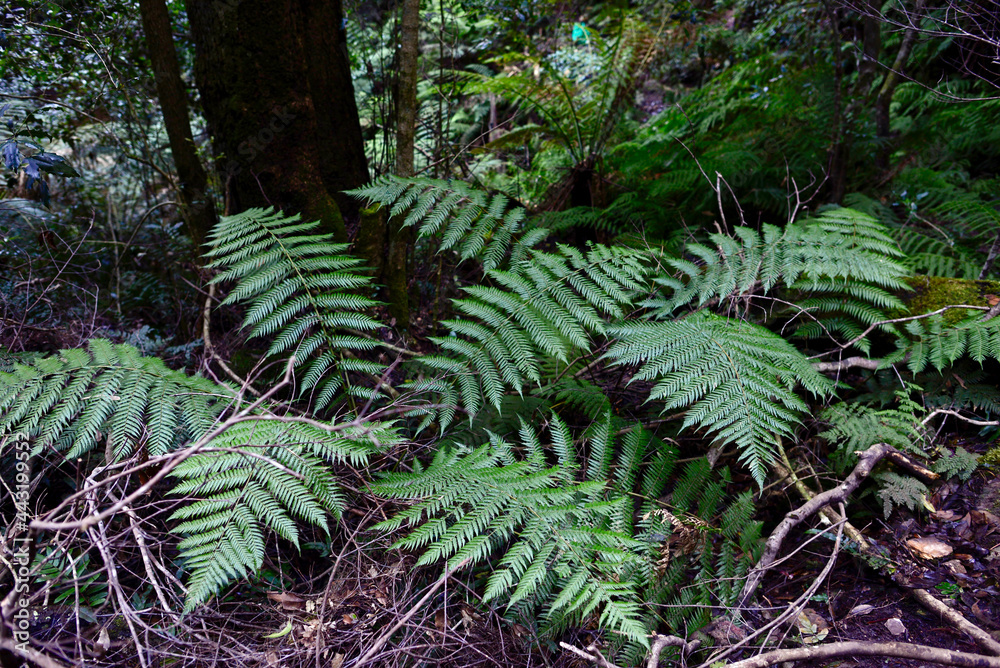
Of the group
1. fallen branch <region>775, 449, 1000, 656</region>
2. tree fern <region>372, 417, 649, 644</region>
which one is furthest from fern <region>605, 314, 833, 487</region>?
tree fern <region>372, 417, 649, 644</region>

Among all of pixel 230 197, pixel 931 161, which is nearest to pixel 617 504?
pixel 230 197

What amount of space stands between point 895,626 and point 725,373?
34.6 inches

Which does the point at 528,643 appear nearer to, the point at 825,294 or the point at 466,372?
the point at 466,372

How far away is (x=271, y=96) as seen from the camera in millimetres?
2342

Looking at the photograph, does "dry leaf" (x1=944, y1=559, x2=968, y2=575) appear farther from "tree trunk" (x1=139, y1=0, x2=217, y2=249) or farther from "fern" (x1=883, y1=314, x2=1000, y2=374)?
"tree trunk" (x1=139, y1=0, x2=217, y2=249)

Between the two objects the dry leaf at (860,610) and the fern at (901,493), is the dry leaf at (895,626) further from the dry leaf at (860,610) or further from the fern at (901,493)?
the fern at (901,493)

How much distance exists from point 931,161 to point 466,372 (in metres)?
4.41

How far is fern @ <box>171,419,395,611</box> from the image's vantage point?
4.64 ft

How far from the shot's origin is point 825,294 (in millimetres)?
2354

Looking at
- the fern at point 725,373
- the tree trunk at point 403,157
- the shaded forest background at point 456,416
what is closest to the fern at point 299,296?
the shaded forest background at point 456,416

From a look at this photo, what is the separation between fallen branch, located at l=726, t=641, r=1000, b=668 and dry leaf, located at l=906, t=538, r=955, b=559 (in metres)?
0.43

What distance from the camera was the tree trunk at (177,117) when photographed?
2.70m

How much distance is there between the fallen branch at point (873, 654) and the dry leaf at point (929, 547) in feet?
1.42

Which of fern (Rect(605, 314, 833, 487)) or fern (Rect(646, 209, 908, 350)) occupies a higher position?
fern (Rect(646, 209, 908, 350))
